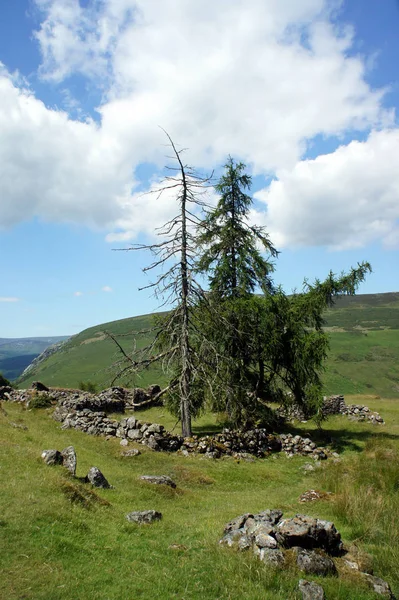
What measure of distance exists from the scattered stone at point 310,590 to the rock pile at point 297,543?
24.1 inches

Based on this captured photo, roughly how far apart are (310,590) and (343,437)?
60.2 feet

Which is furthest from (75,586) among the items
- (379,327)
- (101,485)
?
(379,327)

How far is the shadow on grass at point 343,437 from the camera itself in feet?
69.1

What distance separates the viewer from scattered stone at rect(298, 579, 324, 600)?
20.6ft

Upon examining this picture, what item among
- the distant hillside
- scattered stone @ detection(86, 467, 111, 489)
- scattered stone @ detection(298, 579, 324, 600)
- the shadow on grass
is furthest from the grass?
the distant hillside

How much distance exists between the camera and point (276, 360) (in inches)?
958

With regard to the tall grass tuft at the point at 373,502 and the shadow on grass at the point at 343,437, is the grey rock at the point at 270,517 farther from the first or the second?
the shadow on grass at the point at 343,437

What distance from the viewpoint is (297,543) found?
7855mm

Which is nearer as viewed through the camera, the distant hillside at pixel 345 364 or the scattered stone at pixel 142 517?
the scattered stone at pixel 142 517

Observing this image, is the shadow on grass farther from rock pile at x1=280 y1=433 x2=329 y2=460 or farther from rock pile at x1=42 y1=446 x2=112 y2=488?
rock pile at x1=42 y1=446 x2=112 y2=488

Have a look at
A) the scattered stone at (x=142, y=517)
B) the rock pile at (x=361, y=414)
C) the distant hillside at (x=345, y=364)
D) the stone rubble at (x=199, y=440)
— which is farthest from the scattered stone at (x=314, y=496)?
the distant hillside at (x=345, y=364)

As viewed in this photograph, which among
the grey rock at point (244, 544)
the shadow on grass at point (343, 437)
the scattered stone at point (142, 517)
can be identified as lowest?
the shadow on grass at point (343, 437)

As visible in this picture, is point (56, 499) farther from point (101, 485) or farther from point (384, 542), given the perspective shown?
point (384, 542)

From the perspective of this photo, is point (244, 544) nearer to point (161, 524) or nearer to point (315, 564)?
point (315, 564)
